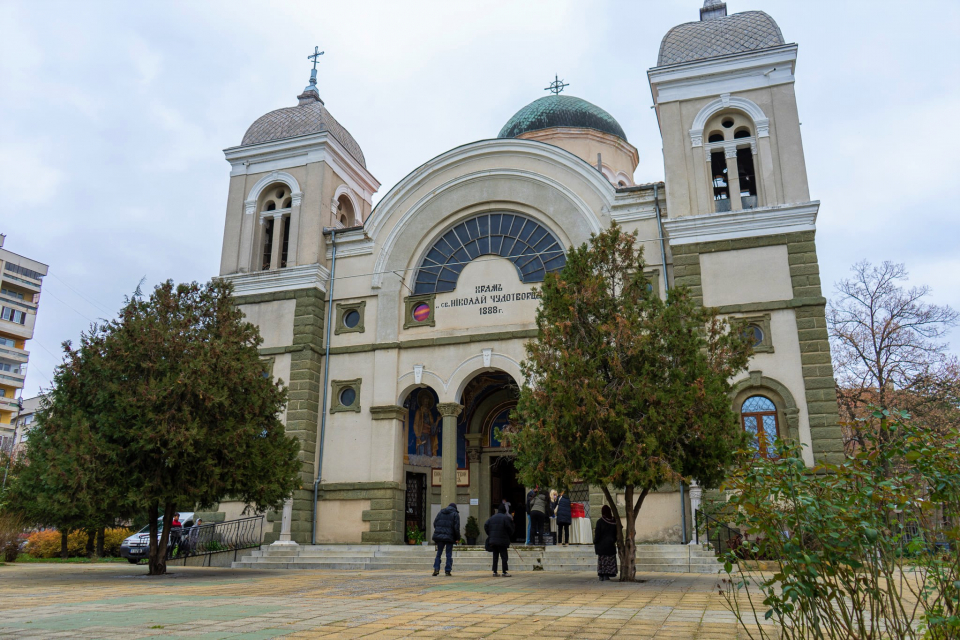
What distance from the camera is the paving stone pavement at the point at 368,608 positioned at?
6023 millimetres

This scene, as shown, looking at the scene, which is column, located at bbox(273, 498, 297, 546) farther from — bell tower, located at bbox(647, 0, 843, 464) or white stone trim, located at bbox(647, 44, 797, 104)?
white stone trim, located at bbox(647, 44, 797, 104)

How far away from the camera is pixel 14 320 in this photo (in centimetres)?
5756

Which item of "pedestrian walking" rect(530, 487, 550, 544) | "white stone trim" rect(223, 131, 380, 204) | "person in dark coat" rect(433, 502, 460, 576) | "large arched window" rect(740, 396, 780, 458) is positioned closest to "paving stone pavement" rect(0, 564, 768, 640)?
"person in dark coat" rect(433, 502, 460, 576)

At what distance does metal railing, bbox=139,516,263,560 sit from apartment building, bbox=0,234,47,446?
1747 inches

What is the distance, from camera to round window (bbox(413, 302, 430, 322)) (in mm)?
21156

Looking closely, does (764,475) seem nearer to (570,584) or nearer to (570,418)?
(570,418)

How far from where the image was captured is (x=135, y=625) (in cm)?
641

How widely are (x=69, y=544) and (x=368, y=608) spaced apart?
71.8 ft

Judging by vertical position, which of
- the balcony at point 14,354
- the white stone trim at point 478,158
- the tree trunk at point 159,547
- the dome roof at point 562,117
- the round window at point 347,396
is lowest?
the tree trunk at point 159,547

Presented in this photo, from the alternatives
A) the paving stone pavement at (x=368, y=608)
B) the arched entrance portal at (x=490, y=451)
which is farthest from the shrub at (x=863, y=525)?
the arched entrance portal at (x=490, y=451)

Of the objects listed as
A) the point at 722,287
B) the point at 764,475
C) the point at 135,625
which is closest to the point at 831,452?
the point at 722,287

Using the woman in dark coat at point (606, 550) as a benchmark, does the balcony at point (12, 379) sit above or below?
above

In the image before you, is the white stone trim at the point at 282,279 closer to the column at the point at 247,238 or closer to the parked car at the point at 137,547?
the column at the point at 247,238

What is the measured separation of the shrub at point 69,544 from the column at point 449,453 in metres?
12.9
